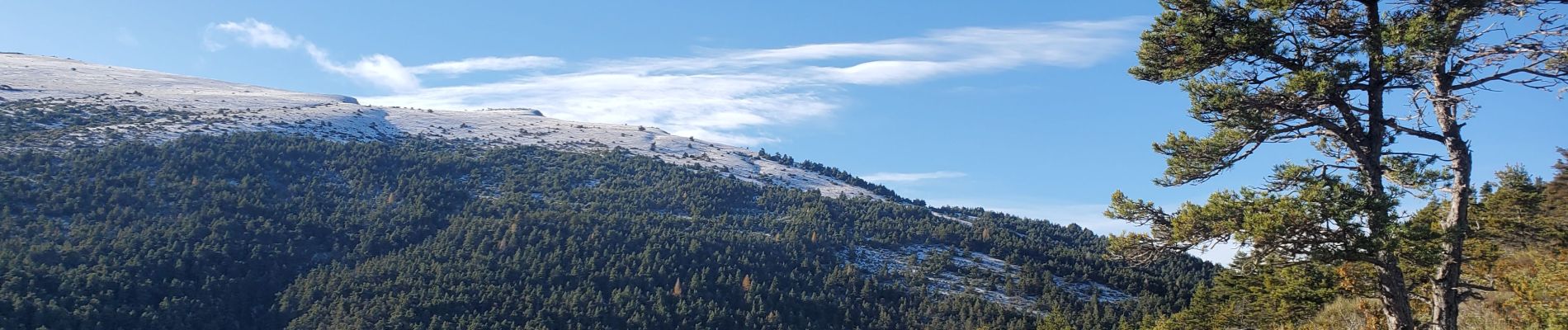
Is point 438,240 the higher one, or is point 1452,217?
point 1452,217

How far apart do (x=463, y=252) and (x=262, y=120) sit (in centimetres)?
5435

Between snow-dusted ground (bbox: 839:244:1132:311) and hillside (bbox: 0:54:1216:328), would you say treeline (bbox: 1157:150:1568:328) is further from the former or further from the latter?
snow-dusted ground (bbox: 839:244:1132:311)

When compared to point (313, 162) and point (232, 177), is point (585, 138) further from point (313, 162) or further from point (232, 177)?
point (232, 177)

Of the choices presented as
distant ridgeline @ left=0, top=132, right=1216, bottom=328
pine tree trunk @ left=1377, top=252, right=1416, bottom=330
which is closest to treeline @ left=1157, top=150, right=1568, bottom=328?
pine tree trunk @ left=1377, top=252, right=1416, bottom=330

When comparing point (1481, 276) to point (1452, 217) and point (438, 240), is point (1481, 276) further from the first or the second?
point (438, 240)

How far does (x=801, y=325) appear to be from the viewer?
273ft

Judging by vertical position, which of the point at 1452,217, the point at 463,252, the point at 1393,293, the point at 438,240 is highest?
the point at 1452,217

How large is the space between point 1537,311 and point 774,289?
7685 cm

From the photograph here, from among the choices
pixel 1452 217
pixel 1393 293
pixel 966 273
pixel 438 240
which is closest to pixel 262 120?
pixel 438 240

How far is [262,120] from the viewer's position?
12306cm

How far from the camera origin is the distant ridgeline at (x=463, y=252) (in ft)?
238

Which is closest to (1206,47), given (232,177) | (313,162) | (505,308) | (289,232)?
(505,308)

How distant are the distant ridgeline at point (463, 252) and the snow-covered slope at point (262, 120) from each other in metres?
3.39

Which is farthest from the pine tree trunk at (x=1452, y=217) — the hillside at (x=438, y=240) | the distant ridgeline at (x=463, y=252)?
the distant ridgeline at (x=463, y=252)
